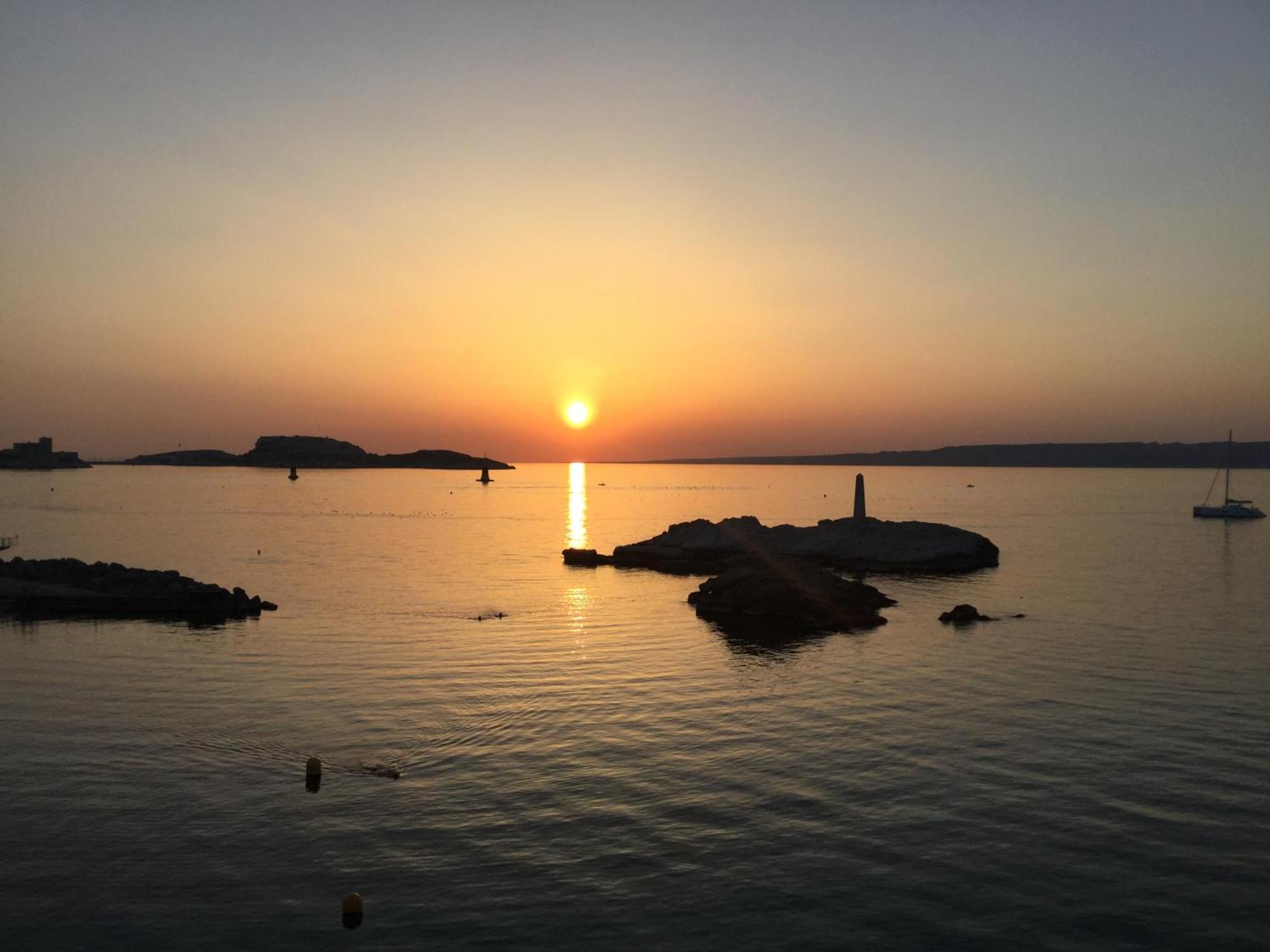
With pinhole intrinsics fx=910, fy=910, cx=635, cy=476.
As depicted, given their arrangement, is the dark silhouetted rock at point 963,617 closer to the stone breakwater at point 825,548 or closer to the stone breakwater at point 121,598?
the stone breakwater at point 825,548

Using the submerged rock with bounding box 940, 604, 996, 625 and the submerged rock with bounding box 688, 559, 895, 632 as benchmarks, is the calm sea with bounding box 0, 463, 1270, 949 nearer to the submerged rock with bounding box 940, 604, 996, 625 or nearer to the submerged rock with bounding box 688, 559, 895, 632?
the submerged rock with bounding box 940, 604, 996, 625

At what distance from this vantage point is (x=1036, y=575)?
80.1 m

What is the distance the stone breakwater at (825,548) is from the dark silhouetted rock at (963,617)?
27878mm

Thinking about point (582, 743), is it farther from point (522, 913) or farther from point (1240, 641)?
point (1240, 641)

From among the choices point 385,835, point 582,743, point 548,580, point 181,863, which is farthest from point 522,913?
point 548,580

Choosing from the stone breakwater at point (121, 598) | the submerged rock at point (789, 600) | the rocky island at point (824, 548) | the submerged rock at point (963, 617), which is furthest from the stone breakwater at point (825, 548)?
the stone breakwater at point (121, 598)

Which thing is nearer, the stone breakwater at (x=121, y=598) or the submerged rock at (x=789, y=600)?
the submerged rock at (x=789, y=600)

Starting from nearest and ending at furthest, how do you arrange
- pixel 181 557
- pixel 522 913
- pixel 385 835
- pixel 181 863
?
pixel 522 913, pixel 181 863, pixel 385 835, pixel 181 557

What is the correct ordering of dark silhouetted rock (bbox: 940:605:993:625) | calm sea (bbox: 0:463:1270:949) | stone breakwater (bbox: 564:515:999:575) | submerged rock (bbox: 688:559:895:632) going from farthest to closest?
stone breakwater (bbox: 564:515:999:575), submerged rock (bbox: 688:559:895:632), dark silhouetted rock (bbox: 940:605:993:625), calm sea (bbox: 0:463:1270:949)

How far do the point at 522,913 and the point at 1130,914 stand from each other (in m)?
11.5

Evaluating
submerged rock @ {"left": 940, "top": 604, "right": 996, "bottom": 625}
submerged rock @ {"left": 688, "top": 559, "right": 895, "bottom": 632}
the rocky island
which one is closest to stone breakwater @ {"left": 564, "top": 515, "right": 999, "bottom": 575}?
the rocky island

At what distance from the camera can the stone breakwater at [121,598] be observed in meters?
55.5

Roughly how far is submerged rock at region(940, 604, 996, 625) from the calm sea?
2.97ft

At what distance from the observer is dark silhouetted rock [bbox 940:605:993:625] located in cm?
5297
